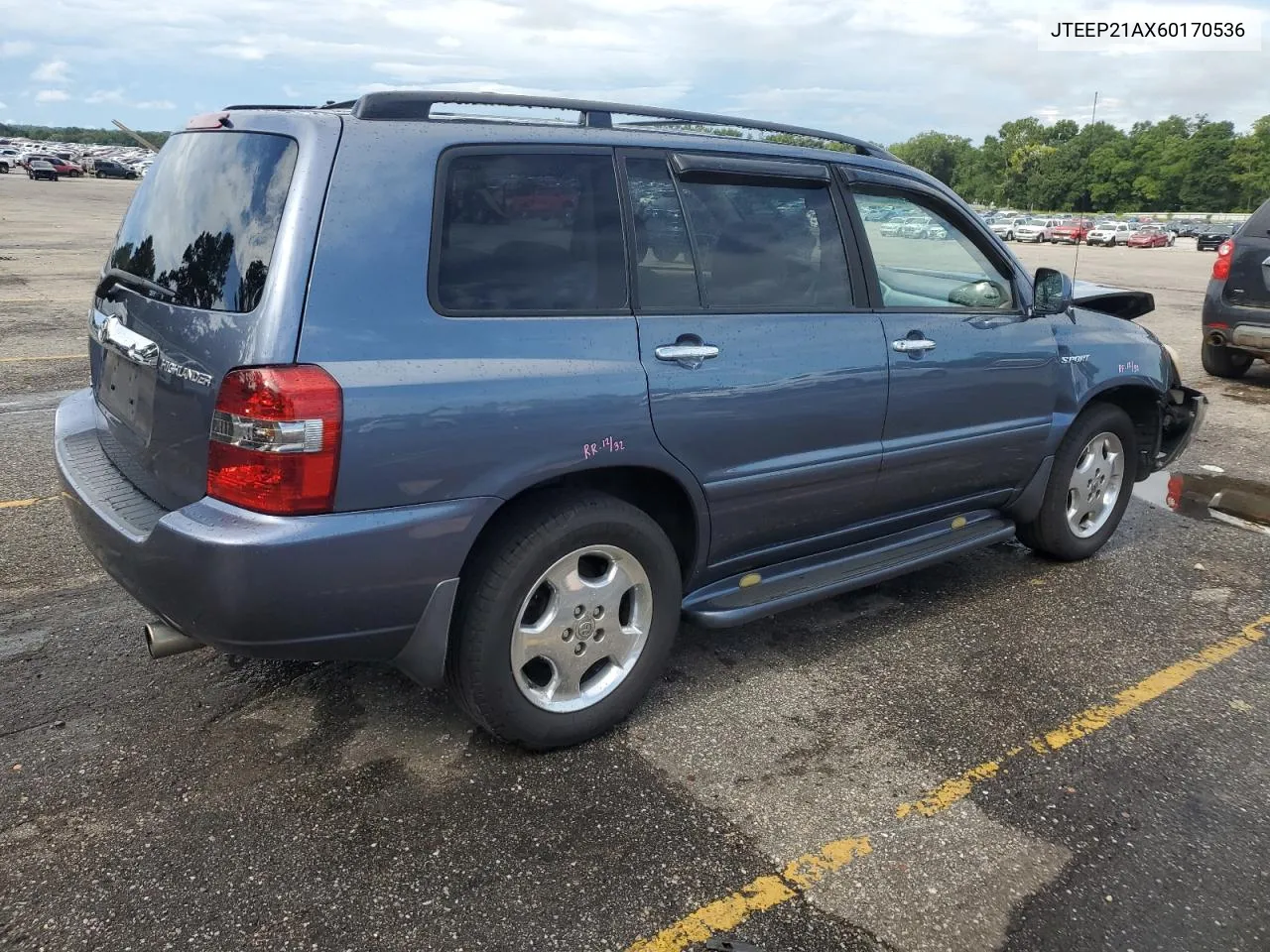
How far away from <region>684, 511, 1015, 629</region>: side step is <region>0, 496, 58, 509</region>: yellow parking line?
3.72 m

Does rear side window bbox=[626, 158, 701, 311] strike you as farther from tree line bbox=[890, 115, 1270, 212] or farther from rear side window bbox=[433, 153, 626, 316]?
tree line bbox=[890, 115, 1270, 212]

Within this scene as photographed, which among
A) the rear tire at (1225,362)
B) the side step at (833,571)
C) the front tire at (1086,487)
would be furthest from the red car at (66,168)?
the side step at (833,571)

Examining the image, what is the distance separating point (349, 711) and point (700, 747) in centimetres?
114

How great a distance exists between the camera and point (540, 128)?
9.81ft

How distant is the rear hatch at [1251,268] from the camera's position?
8820mm

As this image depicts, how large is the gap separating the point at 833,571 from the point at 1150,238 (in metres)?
52.7

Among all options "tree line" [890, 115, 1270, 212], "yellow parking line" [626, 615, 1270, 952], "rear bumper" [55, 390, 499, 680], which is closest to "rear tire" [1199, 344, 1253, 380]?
"yellow parking line" [626, 615, 1270, 952]

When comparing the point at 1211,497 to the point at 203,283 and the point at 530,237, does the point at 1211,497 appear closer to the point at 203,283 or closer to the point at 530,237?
the point at 530,237

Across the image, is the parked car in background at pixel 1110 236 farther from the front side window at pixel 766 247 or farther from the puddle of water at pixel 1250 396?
the front side window at pixel 766 247

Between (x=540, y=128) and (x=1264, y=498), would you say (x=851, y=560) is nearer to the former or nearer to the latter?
(x=540, y=128)

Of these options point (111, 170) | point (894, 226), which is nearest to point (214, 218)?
point (894, 226)

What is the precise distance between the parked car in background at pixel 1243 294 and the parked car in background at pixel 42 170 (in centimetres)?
6898

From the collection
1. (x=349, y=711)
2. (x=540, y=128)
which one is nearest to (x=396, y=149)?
(x=540, y=128)

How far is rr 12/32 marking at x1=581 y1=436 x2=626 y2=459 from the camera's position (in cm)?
286
